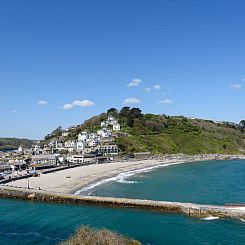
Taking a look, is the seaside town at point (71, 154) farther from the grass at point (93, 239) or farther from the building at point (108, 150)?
the grass at point (93, 239)

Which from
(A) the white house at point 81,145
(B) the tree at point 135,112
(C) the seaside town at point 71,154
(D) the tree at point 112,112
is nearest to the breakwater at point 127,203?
(C) the seaside town at point 71,154

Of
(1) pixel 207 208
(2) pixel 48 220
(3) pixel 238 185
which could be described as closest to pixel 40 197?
(2) pixel 48 220

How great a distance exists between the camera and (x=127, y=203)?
148 feet

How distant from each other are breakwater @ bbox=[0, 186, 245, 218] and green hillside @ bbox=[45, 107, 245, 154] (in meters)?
73.7

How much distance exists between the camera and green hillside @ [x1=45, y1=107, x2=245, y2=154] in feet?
440

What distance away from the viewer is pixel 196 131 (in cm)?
16075

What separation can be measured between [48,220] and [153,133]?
356 ft

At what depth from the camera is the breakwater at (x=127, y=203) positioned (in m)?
40.7

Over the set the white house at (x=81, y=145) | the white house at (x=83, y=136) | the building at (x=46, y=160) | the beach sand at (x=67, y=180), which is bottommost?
the beach sand at (x=67, y=180)

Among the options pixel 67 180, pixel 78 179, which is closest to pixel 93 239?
pixel 67 180

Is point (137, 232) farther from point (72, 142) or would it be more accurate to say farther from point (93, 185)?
point (72, 142)

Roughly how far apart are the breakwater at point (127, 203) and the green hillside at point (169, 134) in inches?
2902

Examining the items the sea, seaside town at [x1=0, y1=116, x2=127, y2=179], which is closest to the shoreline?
the sea

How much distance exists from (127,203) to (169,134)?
347 ft
